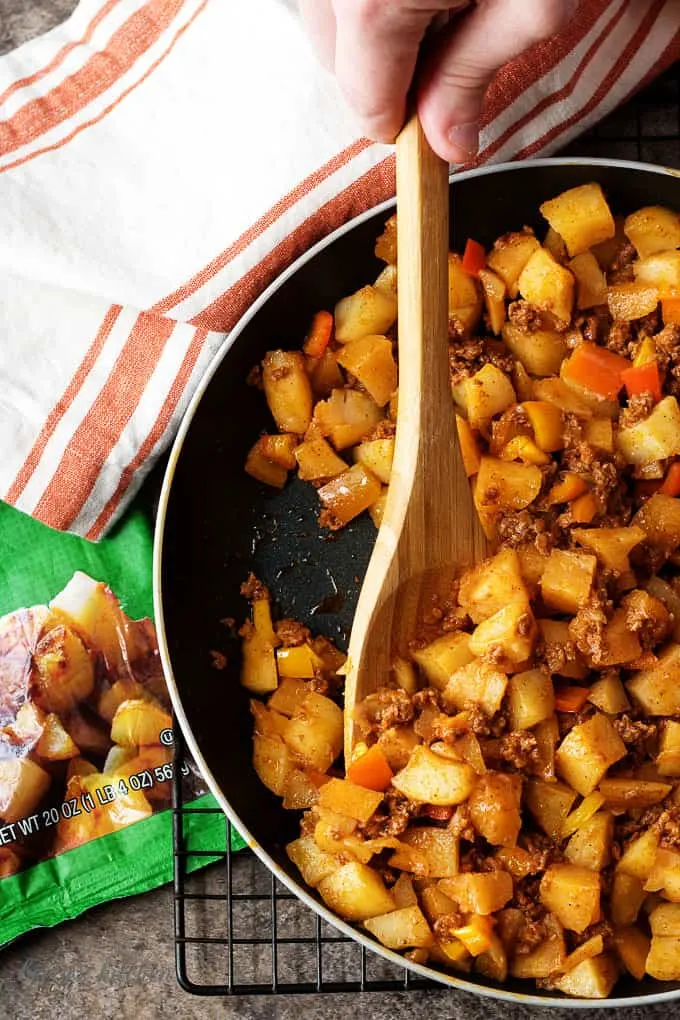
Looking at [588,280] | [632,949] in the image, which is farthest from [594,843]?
[588,280]

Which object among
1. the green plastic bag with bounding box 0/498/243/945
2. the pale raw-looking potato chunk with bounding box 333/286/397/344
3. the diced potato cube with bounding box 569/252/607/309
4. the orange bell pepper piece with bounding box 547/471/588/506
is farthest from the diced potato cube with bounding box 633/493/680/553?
the green plastic bag with bounding box 0/498/243/945

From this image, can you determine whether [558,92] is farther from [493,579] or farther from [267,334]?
[493,579]

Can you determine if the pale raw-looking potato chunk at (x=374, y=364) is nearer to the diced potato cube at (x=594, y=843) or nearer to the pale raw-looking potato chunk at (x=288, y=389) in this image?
the pale raw-looking potato chunk at (x=288, y=389)

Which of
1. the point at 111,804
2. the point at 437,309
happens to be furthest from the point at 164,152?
the point at 111,804

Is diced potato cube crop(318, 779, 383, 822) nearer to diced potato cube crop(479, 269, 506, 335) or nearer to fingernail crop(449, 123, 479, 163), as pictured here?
diced potato cube crop(479, 269, 506, 335)

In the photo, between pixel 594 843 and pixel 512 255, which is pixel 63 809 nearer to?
pixel 594 843

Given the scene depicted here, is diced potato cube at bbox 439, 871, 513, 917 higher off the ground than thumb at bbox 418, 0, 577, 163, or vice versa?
thumb at bbox 418, 0, 577, 163
